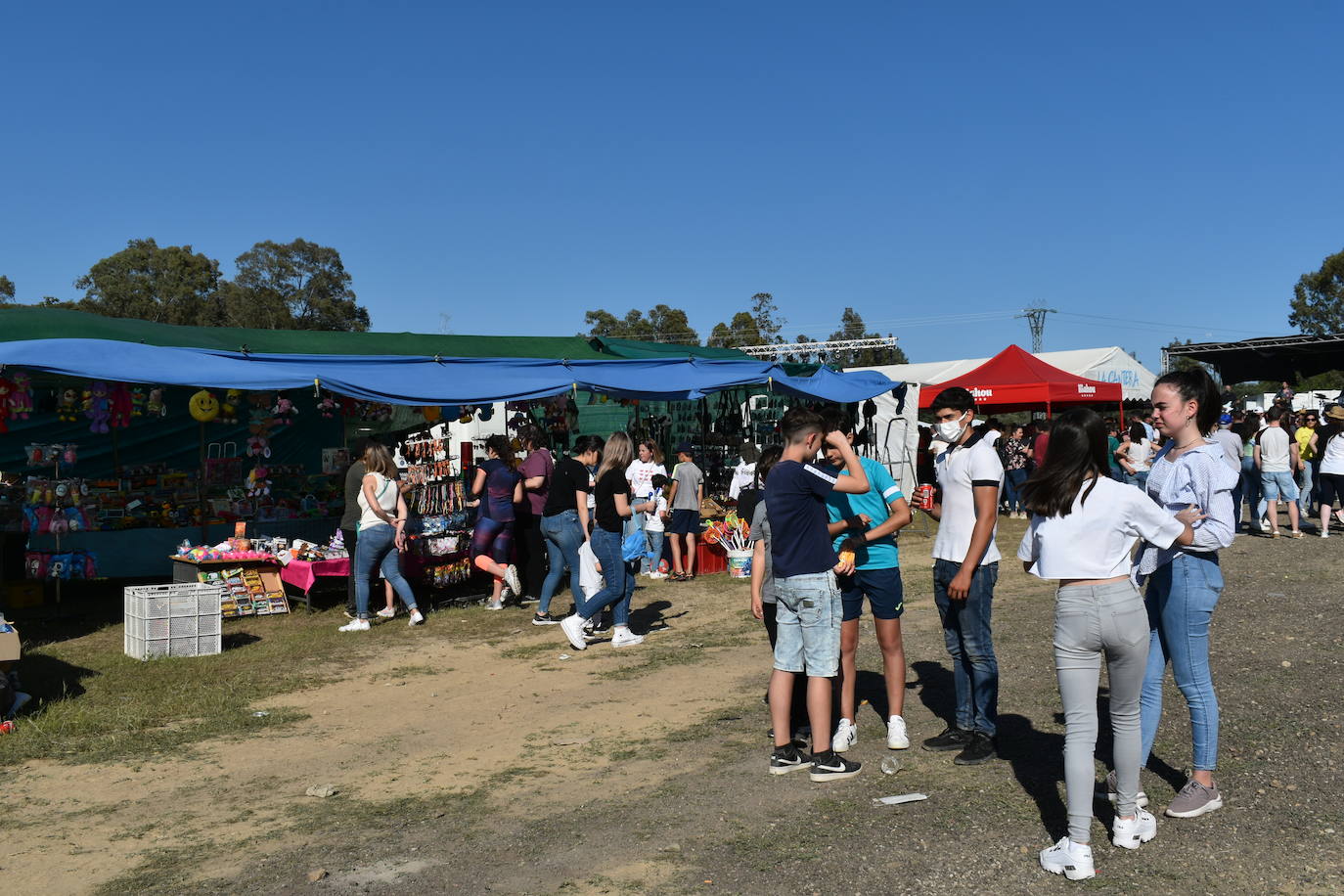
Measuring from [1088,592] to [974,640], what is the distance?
1.34m

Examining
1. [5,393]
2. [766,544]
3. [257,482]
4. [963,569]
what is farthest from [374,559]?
[963,569]

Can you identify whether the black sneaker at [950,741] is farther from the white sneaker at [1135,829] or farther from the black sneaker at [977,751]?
the white sneaker at [1135,829]

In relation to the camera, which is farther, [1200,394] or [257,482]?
[257,482]

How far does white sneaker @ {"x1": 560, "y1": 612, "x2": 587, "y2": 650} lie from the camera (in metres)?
8.20

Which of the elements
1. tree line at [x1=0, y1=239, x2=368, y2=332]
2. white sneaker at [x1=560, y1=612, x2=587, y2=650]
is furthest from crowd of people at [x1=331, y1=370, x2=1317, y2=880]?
tree line at [x1=0, y1=239, x2=368, y2=332]

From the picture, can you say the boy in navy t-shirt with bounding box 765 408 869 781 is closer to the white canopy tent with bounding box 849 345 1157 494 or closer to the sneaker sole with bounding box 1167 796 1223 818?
the sneaker sole with bounding box 1167 796 1223 818

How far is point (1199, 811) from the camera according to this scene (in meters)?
4.19

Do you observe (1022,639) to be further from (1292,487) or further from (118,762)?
(1292,487)

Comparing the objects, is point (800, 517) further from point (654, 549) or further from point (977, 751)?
point (654, 549)

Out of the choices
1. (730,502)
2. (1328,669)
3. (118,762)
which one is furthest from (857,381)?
(118,762)

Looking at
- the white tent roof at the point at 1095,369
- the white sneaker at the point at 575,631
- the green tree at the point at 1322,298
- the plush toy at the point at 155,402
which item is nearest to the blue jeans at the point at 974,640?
the white sneaker at the point at 575,631

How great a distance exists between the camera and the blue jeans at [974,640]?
193 inches

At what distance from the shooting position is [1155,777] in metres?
4.68

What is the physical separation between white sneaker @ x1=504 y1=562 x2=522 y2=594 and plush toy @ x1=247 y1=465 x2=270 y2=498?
3219mm
